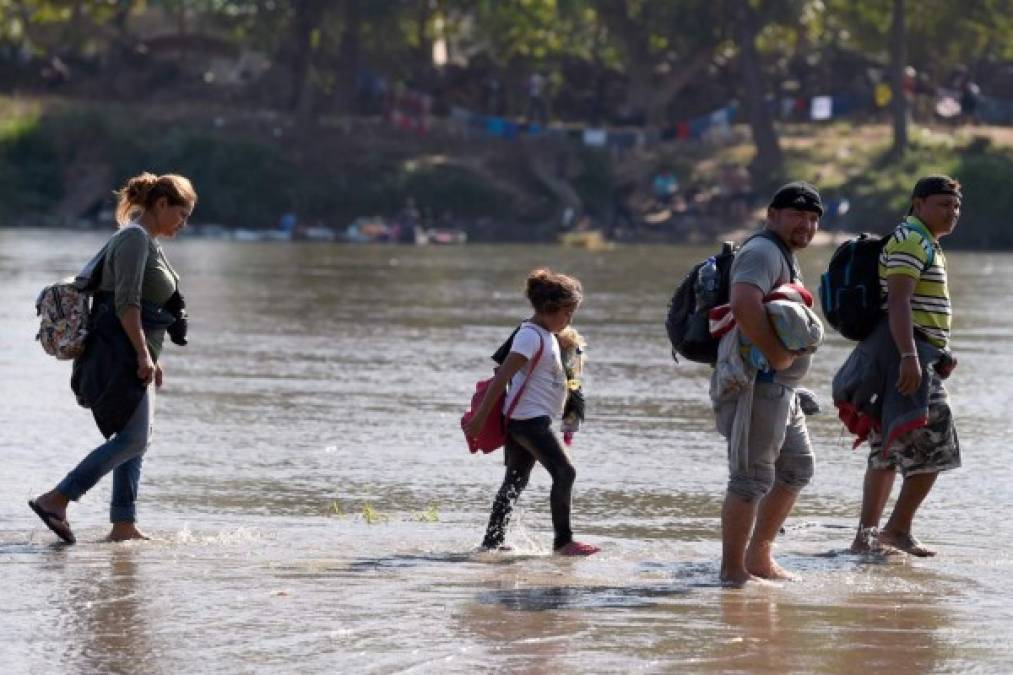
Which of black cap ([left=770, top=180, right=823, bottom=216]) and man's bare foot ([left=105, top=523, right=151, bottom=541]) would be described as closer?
black cap ([left=770, top=180, right=823, bottom=216])

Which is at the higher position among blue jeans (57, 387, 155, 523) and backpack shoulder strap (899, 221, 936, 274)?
backpack shoulder strap (899, 221, 936, 274)

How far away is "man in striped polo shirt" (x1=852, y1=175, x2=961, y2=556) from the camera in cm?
880

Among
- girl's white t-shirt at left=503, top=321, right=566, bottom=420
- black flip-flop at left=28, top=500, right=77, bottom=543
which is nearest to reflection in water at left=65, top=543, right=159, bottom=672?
black flip-flop at left=28, top=500, right=77, bottom=543

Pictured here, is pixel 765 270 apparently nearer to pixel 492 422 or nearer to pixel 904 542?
→ pixel 492 422

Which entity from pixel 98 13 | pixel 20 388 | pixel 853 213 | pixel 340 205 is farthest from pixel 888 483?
pixel 98 13

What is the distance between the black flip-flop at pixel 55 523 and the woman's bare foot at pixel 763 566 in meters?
2.59

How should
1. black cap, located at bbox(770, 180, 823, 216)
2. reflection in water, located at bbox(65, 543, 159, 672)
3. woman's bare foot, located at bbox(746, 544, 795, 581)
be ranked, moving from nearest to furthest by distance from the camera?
reflection in water, located at bbox(65, 543, 159, 672) → black cap, located at bbox(770, 180, 823, 216) → woman's bare foot, located at bbox(746, 544, 795, 581)

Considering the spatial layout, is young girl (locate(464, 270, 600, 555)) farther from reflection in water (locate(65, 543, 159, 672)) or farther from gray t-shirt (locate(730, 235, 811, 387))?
reflection in water (locate(65, 543, 159, 672))

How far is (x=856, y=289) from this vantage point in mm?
9078

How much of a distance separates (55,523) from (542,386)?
195 centimetres

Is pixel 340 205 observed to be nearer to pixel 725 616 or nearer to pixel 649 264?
pixel 649 264

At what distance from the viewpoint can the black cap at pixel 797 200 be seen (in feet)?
26.5

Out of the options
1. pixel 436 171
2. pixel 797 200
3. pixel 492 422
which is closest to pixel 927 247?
pixel 797 200

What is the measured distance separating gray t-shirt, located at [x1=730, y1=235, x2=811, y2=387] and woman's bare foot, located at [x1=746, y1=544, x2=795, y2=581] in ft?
2.21
